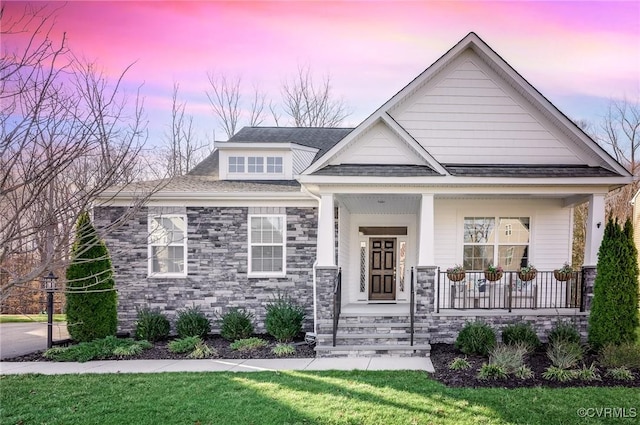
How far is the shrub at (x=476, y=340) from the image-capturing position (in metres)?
8.19

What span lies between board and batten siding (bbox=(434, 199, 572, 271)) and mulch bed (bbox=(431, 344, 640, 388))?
10.0 ft

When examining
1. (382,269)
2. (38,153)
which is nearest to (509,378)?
(382,269)

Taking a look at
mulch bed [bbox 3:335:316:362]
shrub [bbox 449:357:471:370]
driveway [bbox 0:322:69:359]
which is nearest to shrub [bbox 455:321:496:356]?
shrub [bbox 449:357:471:370]

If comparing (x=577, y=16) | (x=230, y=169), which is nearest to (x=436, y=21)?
(x=577, y=16)

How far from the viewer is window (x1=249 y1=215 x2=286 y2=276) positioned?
10.9m

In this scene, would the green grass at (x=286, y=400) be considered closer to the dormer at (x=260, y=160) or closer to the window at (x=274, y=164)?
the dormer at (x=260, y=160)

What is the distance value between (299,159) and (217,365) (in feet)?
22.0

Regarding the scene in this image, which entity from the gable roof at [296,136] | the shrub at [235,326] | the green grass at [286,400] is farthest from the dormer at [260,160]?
the green grass at [286,400]

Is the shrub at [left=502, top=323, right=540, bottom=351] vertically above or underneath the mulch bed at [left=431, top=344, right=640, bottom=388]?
above

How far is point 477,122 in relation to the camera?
9.91 meters

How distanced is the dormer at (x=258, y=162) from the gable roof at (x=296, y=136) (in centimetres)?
137

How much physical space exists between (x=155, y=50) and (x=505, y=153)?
7802mm

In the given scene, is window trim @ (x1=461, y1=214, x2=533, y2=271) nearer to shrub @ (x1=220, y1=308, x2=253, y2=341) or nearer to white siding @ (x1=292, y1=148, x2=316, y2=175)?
white siding @ (x1=292, y1=148, x2=316, y2=175)

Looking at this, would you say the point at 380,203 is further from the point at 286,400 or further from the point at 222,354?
the point at 286,400
